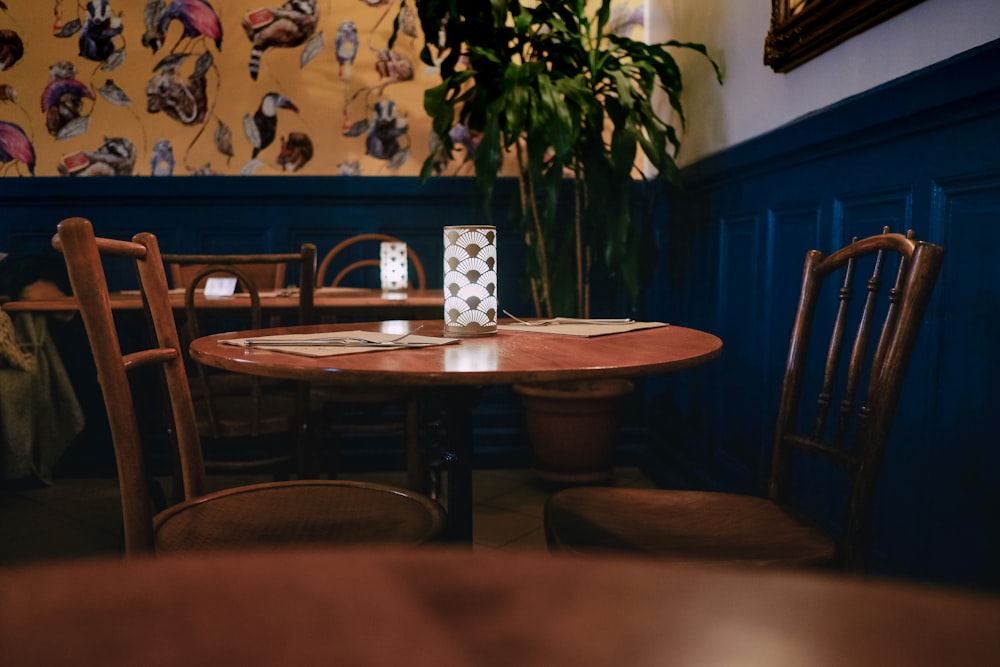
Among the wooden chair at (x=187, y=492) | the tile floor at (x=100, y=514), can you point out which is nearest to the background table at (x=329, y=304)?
the tile floor at (x=100, y=514)

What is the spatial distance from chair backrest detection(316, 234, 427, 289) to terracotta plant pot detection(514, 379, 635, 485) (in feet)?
2.37

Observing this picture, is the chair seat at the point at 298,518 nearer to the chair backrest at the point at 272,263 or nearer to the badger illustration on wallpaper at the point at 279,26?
the chair backrest at the point at 272,263

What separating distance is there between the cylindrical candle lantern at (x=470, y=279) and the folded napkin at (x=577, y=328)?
0.38 feet

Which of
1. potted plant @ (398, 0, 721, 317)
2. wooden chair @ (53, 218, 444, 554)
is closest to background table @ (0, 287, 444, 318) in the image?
potted plant @ (398, 0, 721, 317)

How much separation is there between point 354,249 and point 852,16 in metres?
2.34

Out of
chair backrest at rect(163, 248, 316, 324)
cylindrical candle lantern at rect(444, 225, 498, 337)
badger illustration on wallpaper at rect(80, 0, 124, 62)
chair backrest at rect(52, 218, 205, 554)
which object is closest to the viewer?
chair backrest at rect(52, 218, 205, 554)

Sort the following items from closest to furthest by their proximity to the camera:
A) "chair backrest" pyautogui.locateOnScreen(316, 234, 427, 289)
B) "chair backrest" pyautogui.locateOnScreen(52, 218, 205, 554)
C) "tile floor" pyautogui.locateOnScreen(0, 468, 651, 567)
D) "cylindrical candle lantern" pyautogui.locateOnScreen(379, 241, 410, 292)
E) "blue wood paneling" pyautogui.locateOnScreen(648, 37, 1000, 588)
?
"chair backrest" pyautogui.locateOnScreen(52, 218, 205, 554) < "blue wood paneling" pyautogui.locateOnScreen(648, 37, 1000, 588) < "tile floor" pyautogui.locateOnScreen(0, 468, 651, 567) < "cylindrical candle lantern" pyautogui.locateOnScreen(379, 241, 410, 292) < "chair backrest" pyautogui.locateOnScreen(316, 234, 427, 289)

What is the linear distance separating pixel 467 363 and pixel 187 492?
673 mm

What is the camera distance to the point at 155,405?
336 cm

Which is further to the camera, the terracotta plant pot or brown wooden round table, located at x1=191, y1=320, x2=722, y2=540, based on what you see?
the terracotta plant pot

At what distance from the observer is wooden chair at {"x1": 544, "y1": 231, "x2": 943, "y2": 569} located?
3.59ft

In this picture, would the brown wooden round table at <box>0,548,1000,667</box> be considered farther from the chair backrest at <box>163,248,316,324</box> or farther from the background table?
the background table

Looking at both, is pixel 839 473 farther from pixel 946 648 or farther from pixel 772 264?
pixel 946 648

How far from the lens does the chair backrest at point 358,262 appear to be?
3.27m
